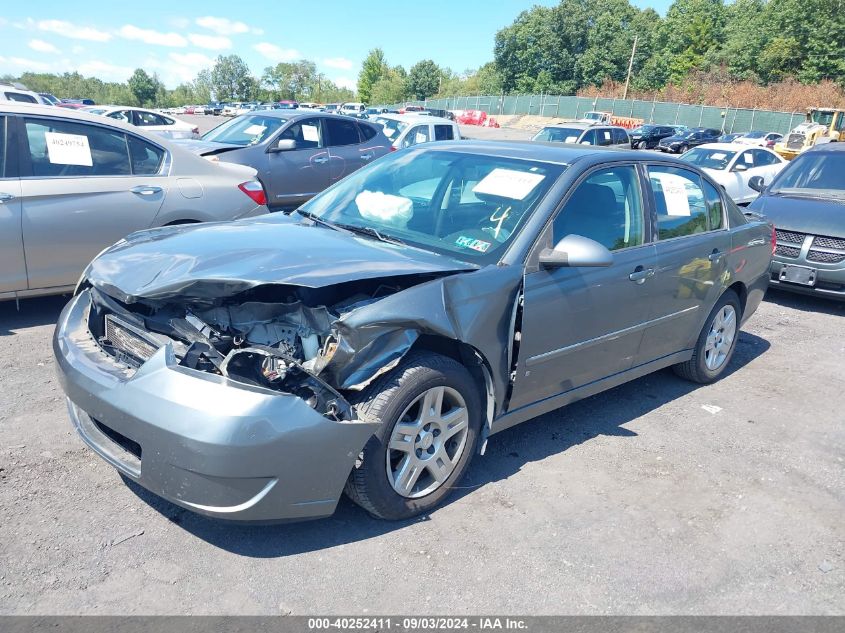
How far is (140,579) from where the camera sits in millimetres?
2695

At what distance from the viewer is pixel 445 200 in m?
4.00

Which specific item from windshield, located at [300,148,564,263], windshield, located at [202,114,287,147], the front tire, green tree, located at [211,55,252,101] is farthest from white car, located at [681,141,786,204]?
green tree, located at [211,55,252,101]

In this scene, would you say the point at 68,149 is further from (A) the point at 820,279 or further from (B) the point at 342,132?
(A) the point at 820,279

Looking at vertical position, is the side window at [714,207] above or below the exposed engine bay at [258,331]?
above

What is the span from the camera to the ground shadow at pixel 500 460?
3006 millimetres

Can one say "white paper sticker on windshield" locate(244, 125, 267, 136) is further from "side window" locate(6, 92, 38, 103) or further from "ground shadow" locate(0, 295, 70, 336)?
"side window" locate(6, 92, 38, 103)

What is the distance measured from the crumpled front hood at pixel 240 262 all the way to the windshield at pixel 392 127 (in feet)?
44.2

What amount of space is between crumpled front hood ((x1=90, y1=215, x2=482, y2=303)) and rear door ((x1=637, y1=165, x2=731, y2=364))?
166cm

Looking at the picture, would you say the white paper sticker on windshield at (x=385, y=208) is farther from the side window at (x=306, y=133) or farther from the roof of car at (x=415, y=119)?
the roof of car at (x=415, y=119)

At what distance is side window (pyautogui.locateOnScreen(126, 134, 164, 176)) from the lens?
19.1 ft

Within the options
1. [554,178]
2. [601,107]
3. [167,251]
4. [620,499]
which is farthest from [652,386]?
[601,107]

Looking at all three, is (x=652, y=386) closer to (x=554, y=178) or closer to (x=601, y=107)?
(x=554, y=178)

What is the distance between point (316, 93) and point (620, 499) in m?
131

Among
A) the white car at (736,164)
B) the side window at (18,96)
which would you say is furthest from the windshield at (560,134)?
the side window at (18,96)
